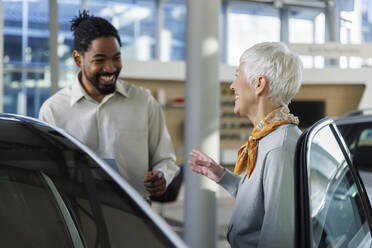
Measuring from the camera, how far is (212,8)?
4582 mm

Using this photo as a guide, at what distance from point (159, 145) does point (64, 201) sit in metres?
0.95

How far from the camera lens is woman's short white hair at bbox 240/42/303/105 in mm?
1725

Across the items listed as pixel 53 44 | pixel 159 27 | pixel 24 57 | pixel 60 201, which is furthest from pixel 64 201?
pixel 159 27

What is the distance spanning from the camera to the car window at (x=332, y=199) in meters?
1.53

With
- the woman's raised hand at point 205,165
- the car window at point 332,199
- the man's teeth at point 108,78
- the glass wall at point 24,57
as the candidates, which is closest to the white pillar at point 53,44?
the man's teeth at point 108,78

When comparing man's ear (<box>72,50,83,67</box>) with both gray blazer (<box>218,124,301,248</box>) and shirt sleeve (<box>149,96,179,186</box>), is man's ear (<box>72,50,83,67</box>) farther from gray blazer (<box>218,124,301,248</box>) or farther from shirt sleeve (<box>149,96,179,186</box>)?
gray blazer (<box>218,124,301,248</box>)

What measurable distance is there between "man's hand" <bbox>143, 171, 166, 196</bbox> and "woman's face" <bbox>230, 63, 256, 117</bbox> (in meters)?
0.51

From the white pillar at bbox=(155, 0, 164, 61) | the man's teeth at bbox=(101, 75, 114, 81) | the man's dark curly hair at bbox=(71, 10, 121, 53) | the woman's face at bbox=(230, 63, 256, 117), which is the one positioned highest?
the white pillar at bbox=(155, 0, 164, 61)

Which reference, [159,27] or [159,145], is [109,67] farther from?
[159,27]

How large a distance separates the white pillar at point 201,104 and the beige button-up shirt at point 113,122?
2.33 m

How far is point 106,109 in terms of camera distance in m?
2.19

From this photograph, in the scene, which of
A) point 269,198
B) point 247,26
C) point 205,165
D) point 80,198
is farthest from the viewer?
point 247,26

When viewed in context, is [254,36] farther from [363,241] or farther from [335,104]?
[363,241]

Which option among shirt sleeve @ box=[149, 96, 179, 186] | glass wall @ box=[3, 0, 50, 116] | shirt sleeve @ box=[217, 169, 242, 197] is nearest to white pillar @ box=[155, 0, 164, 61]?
glass wall @ box=[3, 0, 50, 116]
